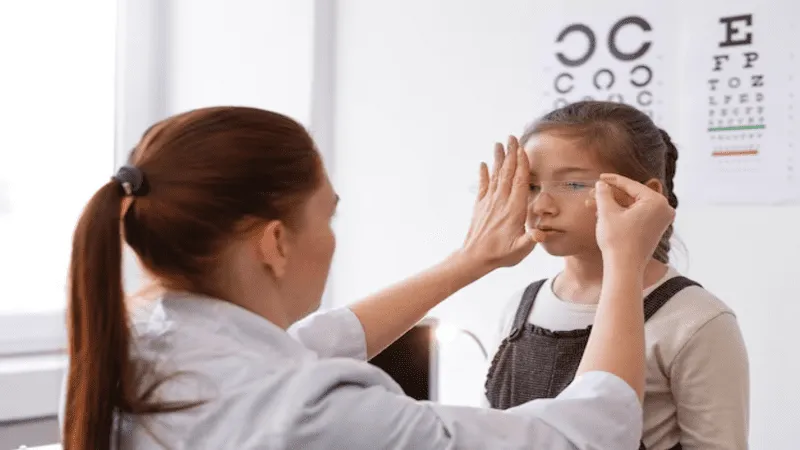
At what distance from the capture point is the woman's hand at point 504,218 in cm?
117

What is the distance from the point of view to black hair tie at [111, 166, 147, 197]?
31.9 inches

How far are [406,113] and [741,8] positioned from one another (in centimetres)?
78

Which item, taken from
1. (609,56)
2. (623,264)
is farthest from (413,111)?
(623,264)

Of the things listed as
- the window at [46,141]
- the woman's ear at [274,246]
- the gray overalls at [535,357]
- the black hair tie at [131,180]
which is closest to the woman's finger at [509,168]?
the gray overalls at [535,357]

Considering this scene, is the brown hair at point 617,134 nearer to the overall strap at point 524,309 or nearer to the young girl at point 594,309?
the young girl at point 594,309

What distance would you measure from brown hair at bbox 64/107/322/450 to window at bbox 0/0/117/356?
1354mm

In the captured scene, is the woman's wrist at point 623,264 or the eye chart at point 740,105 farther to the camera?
the eye chart at point 740,105

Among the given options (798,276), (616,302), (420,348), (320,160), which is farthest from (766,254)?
(320,160)

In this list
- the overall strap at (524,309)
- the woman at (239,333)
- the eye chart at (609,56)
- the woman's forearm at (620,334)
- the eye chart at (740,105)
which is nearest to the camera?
the woman at (239,333)

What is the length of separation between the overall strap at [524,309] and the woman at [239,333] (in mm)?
396

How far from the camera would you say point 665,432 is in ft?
3.66

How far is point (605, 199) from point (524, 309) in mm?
366

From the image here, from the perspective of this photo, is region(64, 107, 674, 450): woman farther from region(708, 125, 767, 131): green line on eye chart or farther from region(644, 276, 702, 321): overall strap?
region(708, 125, 767, 131): green line on eye chart

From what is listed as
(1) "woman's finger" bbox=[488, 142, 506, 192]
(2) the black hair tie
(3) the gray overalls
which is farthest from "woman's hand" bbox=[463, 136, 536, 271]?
(2) the black hair tie
